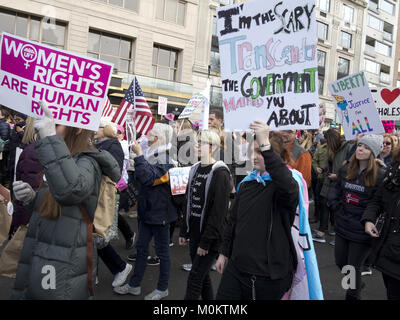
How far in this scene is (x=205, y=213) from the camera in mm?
3354

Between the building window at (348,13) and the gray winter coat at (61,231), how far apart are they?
41.7 metres

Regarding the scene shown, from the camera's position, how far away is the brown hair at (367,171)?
3.71m

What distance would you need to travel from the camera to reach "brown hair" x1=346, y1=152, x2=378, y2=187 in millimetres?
3713

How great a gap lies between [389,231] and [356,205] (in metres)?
0.85

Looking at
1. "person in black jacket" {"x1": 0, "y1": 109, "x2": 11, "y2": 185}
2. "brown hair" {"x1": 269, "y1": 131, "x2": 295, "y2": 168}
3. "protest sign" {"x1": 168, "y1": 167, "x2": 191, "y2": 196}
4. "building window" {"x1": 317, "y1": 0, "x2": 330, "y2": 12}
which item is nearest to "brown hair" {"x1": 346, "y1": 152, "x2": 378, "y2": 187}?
"brown hair" {"x1": 269, "y1": 131, "x2": 295, "y2": 168}

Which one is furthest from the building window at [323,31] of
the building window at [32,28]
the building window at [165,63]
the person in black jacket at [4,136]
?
the person in black jacket at [4,136]

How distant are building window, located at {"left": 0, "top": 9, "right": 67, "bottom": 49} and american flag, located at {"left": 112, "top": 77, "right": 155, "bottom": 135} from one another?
54.7 feet

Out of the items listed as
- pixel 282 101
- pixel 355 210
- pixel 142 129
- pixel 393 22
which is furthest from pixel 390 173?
pixel 393 22

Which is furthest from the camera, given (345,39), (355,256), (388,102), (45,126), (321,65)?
(345,39)

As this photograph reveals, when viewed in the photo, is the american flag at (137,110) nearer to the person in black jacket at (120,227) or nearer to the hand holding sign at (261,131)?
the person in black jacket at (120,227)

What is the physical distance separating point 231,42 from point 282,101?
0.68 metres

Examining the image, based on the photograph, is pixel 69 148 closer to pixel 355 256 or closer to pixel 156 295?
pixel 156 295

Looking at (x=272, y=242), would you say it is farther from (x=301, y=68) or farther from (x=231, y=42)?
(x=231, y=42)

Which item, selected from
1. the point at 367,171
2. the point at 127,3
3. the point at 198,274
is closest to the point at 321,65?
the point at 127,3
